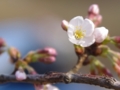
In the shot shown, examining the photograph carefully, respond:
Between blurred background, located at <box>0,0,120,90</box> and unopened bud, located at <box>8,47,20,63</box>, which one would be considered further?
blurred background, located at <box>0,0,120,90</box>

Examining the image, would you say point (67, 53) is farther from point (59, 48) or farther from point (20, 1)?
point (20, 1)

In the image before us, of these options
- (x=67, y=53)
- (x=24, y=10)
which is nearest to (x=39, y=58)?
(x=67, y=53)

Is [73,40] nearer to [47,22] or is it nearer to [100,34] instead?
[100,34]

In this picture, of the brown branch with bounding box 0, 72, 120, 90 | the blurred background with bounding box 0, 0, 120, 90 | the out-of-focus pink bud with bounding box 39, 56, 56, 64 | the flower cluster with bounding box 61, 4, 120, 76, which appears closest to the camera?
the brown branch with bounding box 0, 72, 120, 90

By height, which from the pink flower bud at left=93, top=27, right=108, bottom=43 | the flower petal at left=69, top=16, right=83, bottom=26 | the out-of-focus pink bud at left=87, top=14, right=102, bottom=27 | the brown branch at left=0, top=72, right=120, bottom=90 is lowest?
the brown branch at left=0, top=72, right=120, bottom=90

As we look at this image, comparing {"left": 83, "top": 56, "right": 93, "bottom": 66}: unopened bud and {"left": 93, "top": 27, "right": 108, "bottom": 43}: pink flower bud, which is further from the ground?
{"left": 93, "top": 27, "right": 108, "bottom": 43}: pink flower bud

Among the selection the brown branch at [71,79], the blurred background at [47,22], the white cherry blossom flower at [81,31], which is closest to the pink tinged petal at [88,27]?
the white cherry blossom flower at [81,31]

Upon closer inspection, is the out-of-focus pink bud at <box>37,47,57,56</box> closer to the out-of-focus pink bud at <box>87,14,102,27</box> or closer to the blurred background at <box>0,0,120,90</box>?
the out-of-focus pink bud at <box>87,14,102,27</box>

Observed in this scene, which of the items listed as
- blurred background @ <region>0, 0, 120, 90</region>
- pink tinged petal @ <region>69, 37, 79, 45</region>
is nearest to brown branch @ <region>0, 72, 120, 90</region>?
pink tinged petal @ <region>69, 37, 79, 45</region>
